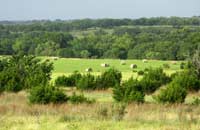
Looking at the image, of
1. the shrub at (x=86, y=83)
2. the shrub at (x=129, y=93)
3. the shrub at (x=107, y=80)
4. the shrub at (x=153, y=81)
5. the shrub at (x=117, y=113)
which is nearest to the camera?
the shrub at (x=117, y=113)

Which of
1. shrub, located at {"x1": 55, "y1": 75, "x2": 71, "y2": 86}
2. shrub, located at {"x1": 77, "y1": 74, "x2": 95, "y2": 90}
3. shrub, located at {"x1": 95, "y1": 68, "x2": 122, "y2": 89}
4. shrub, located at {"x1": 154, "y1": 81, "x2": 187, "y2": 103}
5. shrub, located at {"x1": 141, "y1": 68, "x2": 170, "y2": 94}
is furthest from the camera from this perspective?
shrub, located at {"x1": 55, "y1": 75, "x2": 71, "y2": 86}

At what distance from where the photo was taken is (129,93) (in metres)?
22.1

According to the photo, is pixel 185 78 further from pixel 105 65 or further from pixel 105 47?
pixel 105 47

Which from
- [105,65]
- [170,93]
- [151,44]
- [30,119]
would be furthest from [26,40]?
[30,119]

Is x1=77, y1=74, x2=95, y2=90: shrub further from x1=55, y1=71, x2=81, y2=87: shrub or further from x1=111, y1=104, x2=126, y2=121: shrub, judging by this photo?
x1=111, y1=104, x2=126, y2=121: shrub

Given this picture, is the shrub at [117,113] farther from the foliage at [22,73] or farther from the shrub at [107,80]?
the shrub at [107,80]

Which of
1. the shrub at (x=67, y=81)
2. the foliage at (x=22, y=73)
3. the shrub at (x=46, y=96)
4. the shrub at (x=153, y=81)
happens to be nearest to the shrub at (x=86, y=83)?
the foliage at (x=22, y=73)

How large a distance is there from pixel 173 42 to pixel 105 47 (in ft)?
54.8

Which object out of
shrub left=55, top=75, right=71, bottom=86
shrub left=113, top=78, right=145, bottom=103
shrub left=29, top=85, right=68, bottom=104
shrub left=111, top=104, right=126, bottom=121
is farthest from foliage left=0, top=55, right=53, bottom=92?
shrub left=111, top=104, right=126, bottom=121

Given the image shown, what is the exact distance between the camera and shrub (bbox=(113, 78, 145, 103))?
20781 mm

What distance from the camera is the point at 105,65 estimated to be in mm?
54500

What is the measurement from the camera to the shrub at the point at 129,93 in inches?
818

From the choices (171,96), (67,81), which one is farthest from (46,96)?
(67,81)

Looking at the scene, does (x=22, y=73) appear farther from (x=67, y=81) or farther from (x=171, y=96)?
(x=171, y=96)
